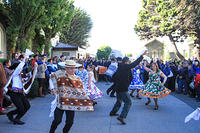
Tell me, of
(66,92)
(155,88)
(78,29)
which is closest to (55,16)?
(155,88)

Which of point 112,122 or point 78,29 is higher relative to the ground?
point 78,29

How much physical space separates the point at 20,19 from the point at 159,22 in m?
21.3

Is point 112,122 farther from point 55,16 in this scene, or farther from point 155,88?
point 55,16

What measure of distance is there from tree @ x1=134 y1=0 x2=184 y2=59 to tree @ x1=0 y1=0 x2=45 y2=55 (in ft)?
53.0

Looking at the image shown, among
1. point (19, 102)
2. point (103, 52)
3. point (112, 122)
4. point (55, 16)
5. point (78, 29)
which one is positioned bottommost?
point (112, 122)

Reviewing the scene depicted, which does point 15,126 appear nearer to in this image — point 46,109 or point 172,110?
point 46,109

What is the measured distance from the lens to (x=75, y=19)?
134ft

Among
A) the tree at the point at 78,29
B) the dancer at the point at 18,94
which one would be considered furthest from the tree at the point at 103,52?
the dancer at the point at 18,94

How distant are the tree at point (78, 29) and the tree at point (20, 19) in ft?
87.7

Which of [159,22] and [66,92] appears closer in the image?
[66,92]

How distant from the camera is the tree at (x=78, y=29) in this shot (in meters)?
41.0

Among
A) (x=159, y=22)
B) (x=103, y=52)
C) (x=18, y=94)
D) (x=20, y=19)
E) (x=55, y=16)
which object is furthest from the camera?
(x=103, y=52)

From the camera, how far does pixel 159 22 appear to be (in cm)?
2809

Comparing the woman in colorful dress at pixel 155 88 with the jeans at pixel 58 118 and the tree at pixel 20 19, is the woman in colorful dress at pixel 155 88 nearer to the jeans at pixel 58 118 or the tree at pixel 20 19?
the jeans at pixel 58 118
